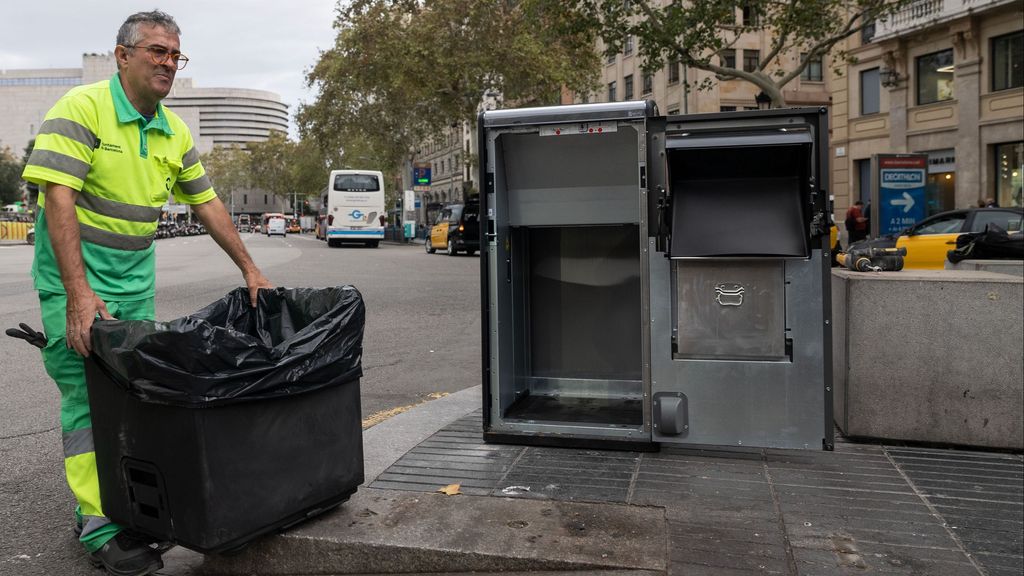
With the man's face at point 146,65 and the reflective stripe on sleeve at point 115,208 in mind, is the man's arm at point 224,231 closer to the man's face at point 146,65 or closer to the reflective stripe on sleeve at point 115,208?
the reflective stripe on sleeve at point 115,208

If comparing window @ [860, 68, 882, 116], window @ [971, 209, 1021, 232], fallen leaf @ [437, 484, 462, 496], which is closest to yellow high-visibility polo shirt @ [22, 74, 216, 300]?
fallen leaf @ [437, 484, 462, 496]

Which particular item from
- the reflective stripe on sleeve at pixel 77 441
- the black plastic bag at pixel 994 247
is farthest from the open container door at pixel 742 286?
the black plastic bag at pixel 994 247

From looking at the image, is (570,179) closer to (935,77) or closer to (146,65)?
(146,65)

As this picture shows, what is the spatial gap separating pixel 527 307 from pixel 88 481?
114 inches

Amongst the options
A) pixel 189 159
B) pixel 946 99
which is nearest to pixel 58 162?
pixel 189 159

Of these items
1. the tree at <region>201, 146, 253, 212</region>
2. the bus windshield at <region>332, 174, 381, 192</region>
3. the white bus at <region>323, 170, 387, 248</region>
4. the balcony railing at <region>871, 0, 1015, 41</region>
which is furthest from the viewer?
the tree at <region>201, 146, 253, 212</region>

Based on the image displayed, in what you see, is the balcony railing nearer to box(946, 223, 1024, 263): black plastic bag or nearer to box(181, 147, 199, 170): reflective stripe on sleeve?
box(946, 223, 1024, 263): black plastic bag

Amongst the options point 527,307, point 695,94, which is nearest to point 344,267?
point 527,307

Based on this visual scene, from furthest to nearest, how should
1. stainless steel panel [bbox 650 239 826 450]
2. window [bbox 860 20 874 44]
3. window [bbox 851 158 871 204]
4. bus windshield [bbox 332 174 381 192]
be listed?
bus windshield [bbox 332 174 381 192]
window [bbox 851 158 871 204]
window [bbox 860 20 874 44]
stainless steel panel [bbox 650 239 826 450]

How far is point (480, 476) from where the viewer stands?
412cm

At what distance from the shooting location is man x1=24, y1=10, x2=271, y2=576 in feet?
9.76

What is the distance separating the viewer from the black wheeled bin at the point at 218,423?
281cm

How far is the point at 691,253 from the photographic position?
4156mm

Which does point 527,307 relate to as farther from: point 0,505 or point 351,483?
point 0,505
